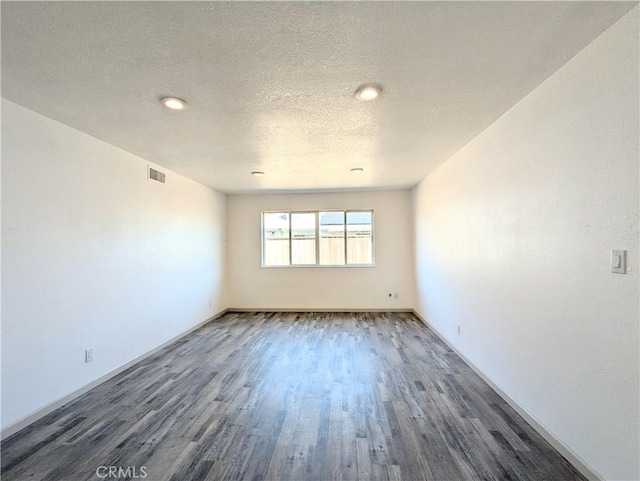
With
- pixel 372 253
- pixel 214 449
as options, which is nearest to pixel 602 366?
pixel 214 449

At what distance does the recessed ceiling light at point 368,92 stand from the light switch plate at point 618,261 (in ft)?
5.18

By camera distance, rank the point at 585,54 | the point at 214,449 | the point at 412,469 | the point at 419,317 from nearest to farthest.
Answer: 1. the point at 585,54
2. the point at 412,469
3. the point at 214,449
4. the point at 419,317

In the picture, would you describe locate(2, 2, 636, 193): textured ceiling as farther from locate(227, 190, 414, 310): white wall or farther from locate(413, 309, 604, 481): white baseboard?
locate(227, 190, 414, 310): white wall

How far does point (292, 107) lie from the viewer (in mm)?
2135

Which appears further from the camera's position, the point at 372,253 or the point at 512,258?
the point at 372,253

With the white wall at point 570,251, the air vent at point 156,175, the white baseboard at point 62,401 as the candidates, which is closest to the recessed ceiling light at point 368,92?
the white wall at point 570,251

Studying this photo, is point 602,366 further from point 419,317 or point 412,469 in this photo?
point 419,317

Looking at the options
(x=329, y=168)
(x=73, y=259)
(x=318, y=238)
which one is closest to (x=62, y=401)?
(x=73, y=259)

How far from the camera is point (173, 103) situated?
2057 mm

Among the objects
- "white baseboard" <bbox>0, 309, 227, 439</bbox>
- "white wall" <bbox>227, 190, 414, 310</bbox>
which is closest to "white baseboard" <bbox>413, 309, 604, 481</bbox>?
"white wall" <bbox>227, 190, 414, 310</bbox>

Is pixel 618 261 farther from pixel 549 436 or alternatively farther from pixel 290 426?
pixel 290 426

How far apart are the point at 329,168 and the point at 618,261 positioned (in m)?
3.02

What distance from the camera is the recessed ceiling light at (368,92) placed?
1.87 m

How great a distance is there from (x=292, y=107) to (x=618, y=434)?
2.68m
